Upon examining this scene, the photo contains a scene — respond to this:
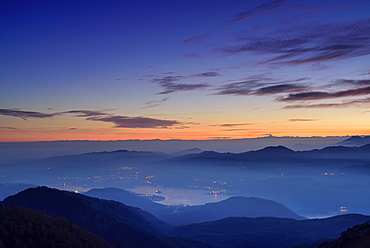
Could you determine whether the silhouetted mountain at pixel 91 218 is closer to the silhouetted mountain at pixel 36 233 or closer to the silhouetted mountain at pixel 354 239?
the silhouetted mountain at pixel 36 233

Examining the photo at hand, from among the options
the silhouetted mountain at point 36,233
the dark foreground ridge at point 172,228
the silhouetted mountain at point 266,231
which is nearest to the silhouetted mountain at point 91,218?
the dark foreground ridge at point 172,228

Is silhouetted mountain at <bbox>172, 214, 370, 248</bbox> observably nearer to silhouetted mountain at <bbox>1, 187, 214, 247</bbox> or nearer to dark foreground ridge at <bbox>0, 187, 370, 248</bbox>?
dark foreground ridge at <bbox>0, 187, 370, 248</bbox>

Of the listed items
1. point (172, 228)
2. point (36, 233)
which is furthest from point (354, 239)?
point (172, 228)

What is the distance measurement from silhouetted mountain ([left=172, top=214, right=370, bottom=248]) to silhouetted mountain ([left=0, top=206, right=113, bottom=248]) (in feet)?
214

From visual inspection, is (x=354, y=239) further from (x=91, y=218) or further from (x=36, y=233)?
(x=91, y=218)

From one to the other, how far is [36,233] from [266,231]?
100275 millimetres

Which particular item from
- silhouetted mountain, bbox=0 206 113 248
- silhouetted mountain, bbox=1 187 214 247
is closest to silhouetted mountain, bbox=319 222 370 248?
silhouetted mountain, bbox=0 206 113 248

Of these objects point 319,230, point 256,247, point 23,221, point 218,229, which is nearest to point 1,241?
point 23,221

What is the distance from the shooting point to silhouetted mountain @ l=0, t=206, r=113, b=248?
5494 centimetres

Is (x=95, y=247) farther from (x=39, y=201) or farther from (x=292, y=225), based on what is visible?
(x=292, y=225)

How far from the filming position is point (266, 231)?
13150cm

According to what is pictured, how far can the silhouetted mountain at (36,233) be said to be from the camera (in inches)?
2163

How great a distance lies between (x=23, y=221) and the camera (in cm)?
6203

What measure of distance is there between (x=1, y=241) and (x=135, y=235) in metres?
55.5
